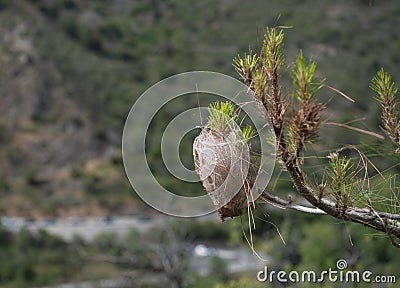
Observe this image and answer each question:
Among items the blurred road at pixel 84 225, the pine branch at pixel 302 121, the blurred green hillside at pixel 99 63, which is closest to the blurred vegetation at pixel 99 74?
Result: the blurred green hillside at pixel 99 63

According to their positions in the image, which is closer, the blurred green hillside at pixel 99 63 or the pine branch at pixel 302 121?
the pine branch at pixel 302 121

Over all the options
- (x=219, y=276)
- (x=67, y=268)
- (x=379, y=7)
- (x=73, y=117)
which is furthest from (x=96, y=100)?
(x=219, y=276)

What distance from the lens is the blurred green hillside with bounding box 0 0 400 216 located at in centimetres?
2411

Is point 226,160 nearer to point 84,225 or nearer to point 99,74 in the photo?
point 84,225

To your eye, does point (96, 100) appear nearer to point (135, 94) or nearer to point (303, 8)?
point (135, 94)

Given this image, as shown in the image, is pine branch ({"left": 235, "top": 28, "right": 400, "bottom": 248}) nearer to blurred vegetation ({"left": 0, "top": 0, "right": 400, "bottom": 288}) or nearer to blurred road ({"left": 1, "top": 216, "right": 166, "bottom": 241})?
blurred vegetation ({"left": 0, "top": 0, "right": 400, "bottom": 288})

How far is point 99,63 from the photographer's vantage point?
1211 inches

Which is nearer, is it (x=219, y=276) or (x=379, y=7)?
(x=219, y=276)

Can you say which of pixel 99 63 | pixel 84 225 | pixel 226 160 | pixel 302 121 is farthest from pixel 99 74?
pixel 302 121

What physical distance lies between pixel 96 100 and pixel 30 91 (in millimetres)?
3290

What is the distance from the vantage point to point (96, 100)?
2972cm

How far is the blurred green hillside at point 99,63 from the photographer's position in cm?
2411

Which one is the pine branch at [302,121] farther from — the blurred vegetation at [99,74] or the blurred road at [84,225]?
the blurred road at [84,225]

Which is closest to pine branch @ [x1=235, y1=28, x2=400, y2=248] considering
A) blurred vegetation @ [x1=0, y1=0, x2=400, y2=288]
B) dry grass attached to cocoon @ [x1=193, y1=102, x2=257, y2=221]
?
dry grass attached to cocoon @ [x1=193, y1=102, x2=257, y2=221]
